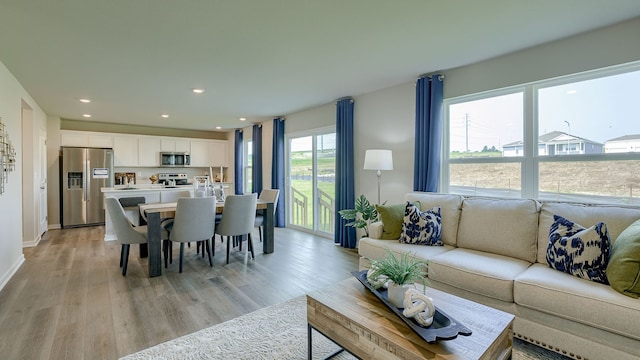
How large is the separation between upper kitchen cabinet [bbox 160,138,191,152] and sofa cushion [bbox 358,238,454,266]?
6.60 meters

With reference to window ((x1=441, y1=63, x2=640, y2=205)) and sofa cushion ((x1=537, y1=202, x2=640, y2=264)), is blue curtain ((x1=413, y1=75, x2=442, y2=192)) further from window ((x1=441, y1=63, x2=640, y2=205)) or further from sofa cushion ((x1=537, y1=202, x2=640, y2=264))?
sofa cushion ((x1=537, y1=202, x2=640, y2=264))

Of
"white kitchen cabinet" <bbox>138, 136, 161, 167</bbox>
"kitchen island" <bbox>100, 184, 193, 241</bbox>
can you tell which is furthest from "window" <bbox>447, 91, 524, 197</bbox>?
"white kitchen cabinet" <bbox>138, 136, 161, 167</bbox>

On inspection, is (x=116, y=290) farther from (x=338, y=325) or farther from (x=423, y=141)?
(x=423, y=141)

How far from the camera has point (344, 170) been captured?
4.80 metres

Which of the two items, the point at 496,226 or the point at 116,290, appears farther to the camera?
the point at 116,290

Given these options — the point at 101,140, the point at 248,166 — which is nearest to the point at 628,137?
the point at 248,166

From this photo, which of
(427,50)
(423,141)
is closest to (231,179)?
(423,141)

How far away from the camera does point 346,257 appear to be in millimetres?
4160

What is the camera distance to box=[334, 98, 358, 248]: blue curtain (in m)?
4.68

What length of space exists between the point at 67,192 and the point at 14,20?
5218mm

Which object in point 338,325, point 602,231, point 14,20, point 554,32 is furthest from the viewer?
point 554,32

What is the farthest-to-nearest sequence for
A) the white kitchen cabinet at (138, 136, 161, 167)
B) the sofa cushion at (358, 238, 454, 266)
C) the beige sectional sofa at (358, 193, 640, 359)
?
the white kitchen cabinet at (138, 136, 161, 167) < the sofa cushion at (358, 238, 454, 266) < the beige sectional sofa at (358, 193, 640, 359)

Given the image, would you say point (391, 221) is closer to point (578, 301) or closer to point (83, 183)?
point (578, 301)

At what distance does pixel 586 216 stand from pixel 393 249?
5.04 ft
